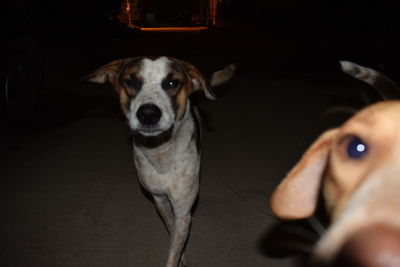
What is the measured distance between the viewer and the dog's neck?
294 centimetres

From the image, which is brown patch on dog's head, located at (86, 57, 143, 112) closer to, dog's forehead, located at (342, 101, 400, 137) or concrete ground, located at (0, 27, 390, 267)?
concrete ground, located at (0, 27, 390, 267)

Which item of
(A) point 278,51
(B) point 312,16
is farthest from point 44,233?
(B) point 312,16

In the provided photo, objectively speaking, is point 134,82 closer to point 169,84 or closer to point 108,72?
point 169,84

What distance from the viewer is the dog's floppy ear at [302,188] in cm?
192

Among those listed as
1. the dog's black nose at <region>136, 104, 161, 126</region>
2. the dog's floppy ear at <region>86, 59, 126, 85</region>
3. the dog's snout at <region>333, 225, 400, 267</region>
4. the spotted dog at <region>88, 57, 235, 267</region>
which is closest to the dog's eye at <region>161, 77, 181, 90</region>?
the spotted dog at <region>88, 57, 235, 267</region>

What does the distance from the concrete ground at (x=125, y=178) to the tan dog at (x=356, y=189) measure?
1.53 metres

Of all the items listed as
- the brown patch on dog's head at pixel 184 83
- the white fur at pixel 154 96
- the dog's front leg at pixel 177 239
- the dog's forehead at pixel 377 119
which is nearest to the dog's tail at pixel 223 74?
the brown patch on dog's head at pixel 184 83

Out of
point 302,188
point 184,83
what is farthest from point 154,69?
point 302,188

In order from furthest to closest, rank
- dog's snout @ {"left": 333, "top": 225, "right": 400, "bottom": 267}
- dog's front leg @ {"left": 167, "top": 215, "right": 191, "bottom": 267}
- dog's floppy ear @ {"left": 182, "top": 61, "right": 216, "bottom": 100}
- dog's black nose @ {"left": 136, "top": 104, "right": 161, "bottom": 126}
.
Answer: dog's floppy ear @ {"left": 182, "top": 61, "right": 216, "bottom": 100}
dog's front leg @ {"left": 167, "top": 215, "right": 191, "bottom": 267}
dog's black nose @ {"left": 136, "top": 104, "right": 161, "bottom": 126}
dog's snout @ {"left": 333, "top": 225, "right": 400, "bottom": 267}

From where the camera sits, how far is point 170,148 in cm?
298

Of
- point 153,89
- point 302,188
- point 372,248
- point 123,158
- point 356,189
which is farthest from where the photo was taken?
point 123,158

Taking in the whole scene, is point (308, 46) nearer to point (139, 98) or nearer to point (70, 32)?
point (70, 32)

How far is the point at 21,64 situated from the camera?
6195mm

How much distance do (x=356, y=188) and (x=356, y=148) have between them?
26cm
